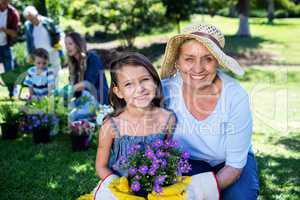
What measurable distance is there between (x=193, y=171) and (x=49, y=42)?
5330mm

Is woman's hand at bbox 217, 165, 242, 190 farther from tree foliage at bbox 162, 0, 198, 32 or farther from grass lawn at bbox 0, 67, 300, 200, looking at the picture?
tree foliage at bbox 162, 0, 198, 32

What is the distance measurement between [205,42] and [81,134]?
8.46 ft

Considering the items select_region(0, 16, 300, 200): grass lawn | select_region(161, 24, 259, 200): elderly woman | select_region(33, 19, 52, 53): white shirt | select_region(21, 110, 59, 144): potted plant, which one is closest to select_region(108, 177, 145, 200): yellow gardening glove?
select_region(161, 24, 259, 200): elderly woman

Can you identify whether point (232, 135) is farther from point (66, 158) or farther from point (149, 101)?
point (66, 158)

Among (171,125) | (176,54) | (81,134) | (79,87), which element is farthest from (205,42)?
(79,87)

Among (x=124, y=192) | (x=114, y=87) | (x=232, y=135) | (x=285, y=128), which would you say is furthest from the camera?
(x=285, y=128)

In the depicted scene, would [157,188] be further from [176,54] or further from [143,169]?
[176,54]

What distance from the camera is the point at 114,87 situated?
2.96m

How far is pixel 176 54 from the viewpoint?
2.95 m

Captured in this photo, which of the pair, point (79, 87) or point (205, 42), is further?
point (79, 87)

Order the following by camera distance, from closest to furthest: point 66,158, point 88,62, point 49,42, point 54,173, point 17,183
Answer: point 17,183 → point 54,173 → point 66,158 → point 88,62 → point 49,42

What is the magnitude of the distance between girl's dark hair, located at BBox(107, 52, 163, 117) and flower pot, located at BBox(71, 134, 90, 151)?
1.95m

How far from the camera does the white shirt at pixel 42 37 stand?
7555 mm

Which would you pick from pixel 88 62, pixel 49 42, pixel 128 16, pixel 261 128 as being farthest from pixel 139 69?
pixel 128 16
